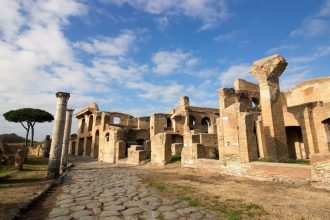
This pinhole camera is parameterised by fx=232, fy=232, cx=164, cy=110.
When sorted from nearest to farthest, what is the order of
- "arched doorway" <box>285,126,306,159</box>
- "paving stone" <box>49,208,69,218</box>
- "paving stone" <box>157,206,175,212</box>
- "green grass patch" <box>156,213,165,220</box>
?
"green grass patch" <box>156,213,165,220</box> < "paving stone" <box>49,208,69,218</box> < "paving stone" <box>157,206,175,212</box> < "arched doorway" <box>285,126,306,159</box>

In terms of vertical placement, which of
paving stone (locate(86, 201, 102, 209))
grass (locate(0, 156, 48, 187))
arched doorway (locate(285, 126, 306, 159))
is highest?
arched doorway (locate(285, 126, 306, 159))

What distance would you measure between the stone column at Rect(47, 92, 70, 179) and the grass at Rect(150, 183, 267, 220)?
631 centimetres

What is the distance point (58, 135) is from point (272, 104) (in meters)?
11.0

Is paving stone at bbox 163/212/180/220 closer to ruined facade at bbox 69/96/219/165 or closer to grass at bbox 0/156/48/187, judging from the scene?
grass at bbox 0/156/48/187

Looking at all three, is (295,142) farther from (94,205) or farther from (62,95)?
(94,205)

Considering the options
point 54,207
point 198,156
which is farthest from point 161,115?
point 54,207

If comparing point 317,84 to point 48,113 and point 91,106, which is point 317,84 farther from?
point 48,113

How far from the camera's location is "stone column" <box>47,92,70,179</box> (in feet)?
33.8

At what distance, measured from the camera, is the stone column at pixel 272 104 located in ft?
39.0

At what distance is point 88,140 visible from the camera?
34.4m

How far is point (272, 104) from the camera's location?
12398 mm

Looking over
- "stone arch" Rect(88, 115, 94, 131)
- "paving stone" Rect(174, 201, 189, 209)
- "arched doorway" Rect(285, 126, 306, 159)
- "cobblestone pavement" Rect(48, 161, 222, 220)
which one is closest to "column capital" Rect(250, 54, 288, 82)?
"arched doorway" Rect(285, 126, 306, 159)

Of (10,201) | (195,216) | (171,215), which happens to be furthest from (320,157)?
(10,201)

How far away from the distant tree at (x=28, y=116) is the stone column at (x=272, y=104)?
3076cm
